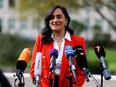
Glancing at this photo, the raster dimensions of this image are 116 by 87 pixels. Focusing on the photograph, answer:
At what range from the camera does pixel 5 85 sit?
3088 mm

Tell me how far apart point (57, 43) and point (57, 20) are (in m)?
0.23

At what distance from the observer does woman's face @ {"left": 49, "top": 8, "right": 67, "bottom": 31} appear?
469cm

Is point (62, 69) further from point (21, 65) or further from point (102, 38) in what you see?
point (102, 38)

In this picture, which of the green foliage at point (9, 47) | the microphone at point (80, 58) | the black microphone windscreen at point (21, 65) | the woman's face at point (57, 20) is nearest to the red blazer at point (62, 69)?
the woman's face at point (57, 20)

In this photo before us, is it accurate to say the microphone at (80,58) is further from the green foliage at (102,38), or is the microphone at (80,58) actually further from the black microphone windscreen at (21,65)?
the green foliage at (102,38)

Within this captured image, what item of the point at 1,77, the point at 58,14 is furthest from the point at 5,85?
the point at 58,14

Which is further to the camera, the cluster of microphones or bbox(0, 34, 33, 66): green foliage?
bbox(0, 34, 33, 66): green foliage

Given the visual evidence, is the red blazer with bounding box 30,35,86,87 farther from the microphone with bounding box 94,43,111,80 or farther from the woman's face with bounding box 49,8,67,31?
the microphone with bounding box 94,43,111,80

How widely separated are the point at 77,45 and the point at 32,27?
50.7 meters

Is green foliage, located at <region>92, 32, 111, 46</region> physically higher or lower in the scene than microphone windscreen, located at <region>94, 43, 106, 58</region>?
lower

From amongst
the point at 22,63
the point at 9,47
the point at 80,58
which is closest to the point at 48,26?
the point at 80,58

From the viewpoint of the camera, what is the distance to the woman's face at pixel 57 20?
4.69 m

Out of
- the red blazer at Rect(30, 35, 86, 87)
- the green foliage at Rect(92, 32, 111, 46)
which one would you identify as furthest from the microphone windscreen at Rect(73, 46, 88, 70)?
the green foliage at Rect(92, 32, 111, 46)

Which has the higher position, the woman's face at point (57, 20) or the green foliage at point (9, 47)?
the woman's face at point (57, 20)
